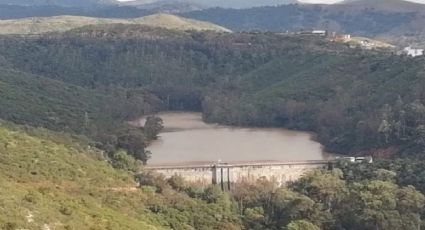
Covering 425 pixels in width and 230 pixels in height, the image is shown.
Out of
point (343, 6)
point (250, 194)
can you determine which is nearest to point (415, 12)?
point (343, 6)

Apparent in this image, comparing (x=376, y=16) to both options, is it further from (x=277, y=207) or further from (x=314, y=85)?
(x=277, y=207)

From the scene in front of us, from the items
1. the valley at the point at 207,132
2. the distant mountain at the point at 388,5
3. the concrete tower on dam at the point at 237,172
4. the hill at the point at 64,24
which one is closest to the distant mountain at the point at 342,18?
the distant mountain at the point at 388,5

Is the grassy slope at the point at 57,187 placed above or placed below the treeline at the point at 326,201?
above

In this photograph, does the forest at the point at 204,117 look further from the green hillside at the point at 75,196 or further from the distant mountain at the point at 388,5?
the distant mountain at the point at 388,5

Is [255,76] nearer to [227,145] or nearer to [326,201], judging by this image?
[227,145]

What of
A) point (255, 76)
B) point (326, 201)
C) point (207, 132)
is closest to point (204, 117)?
point (207, 132)

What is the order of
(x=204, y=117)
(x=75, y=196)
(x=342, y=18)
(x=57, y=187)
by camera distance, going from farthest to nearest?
(x=342, y=18), (x=204, y=117), (x=57, y=187), (x=75, y=196)

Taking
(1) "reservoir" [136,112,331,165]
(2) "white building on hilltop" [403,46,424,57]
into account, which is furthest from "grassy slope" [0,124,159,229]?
(2) "white building on hilltop" [403,46,424,57]
